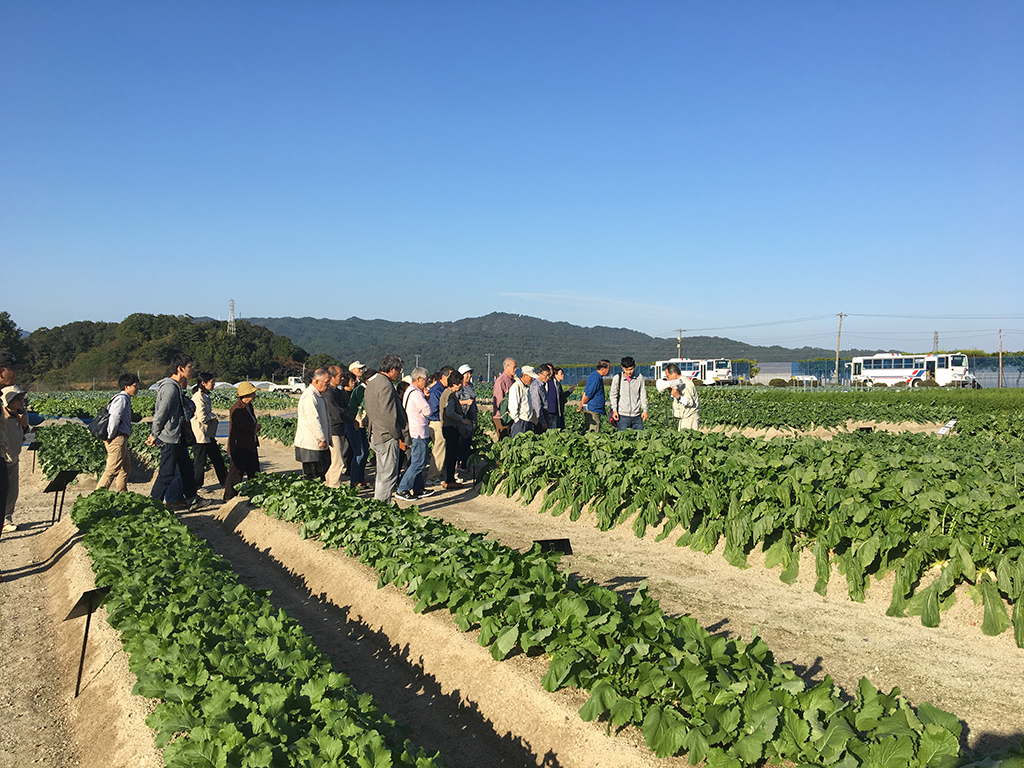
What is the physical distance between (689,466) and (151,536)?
4898mm

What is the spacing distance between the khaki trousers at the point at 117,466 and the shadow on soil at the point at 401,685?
3117 millimetres

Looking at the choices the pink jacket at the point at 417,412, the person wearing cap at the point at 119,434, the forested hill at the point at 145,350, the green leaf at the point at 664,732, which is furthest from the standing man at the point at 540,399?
the forested hill at the point at 145,350

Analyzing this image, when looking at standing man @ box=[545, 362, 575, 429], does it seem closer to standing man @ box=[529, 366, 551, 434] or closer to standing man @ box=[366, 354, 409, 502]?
standing man @ box=[529, 366, 551, 434]

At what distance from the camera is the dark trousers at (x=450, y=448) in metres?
10.4

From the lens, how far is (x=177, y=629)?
3.87 metres

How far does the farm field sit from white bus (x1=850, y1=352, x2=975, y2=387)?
2057 inches

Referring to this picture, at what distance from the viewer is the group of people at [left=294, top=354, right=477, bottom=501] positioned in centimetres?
820

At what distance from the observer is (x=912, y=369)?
55.7m

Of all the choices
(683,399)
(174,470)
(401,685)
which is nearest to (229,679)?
(401,685)

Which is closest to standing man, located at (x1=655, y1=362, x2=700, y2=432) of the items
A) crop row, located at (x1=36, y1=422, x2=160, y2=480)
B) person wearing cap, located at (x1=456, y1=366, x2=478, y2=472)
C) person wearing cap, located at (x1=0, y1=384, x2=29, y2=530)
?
person wearing cap, located at (x1=456, y1=366, x2=478, y2=472)

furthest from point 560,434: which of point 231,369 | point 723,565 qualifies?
point 231,369

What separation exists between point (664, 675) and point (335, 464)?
685 centimetres

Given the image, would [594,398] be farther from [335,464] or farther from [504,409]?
[335,464]

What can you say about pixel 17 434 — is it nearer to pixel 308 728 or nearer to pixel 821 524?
pixel 308 728
